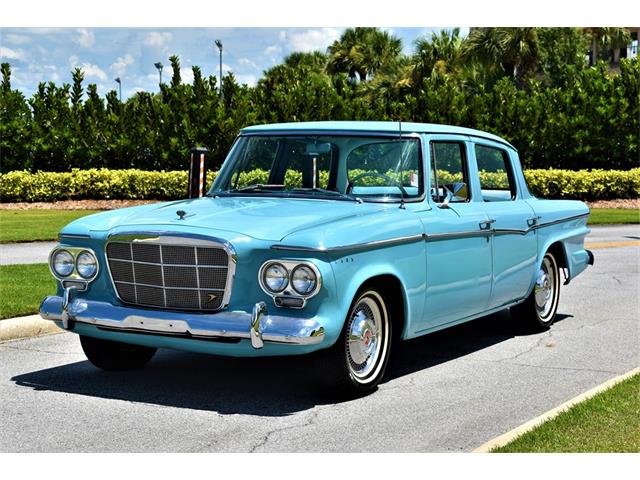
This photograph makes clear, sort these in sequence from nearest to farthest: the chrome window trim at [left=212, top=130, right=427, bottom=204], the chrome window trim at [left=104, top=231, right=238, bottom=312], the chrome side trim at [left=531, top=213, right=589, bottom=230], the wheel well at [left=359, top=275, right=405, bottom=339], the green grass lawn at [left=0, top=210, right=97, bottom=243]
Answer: the chrome window trim at [left=104, top=231, right=238, bottom=312] < the wheel well at [left=359, top=275, right=405, bottom=339] < the chrome window trim at [left=212, top=130, right=427, bottom=204] < the chrome side trim at [left=531, top=213, right=589, bottom=230] < the green grass lawn at [left=0, top=210, right=97, bottom=243]

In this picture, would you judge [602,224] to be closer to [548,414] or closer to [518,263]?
[518,263]

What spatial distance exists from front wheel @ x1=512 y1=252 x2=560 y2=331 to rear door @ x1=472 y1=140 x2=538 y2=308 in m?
0.34

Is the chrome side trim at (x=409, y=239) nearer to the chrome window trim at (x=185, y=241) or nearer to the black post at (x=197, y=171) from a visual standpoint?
the chrome window trim at (x=185, y=241)

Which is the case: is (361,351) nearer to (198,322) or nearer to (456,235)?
(198,322)

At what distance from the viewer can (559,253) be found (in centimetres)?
1028

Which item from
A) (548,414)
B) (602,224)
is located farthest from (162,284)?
(602,224)

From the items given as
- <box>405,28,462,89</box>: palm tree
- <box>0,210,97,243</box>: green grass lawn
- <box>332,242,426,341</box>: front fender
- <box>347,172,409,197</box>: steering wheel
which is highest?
<box>405,28,462,89</box>: palm tree

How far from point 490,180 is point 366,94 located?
37.8m

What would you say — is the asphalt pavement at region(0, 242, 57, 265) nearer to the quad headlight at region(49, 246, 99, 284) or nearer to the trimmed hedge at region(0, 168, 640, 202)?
the quad headlight at region(49, 246, 99, 284)

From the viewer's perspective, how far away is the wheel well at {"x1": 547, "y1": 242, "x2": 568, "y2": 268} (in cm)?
1019

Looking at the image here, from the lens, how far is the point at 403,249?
7285 mm

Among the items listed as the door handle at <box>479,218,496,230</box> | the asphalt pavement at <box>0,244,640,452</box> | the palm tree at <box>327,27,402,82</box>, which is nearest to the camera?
the asphalt pavement at <box>0,244,640,452</box>

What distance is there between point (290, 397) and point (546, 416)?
1.77 m

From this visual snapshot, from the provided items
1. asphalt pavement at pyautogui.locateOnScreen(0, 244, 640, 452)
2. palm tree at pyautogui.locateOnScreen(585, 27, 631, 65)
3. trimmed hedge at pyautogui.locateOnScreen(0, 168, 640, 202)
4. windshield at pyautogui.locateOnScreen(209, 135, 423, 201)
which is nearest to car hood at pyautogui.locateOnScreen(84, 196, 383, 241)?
windshield at pyautogui.locateOnScreen(209, 135, 423, 201)
